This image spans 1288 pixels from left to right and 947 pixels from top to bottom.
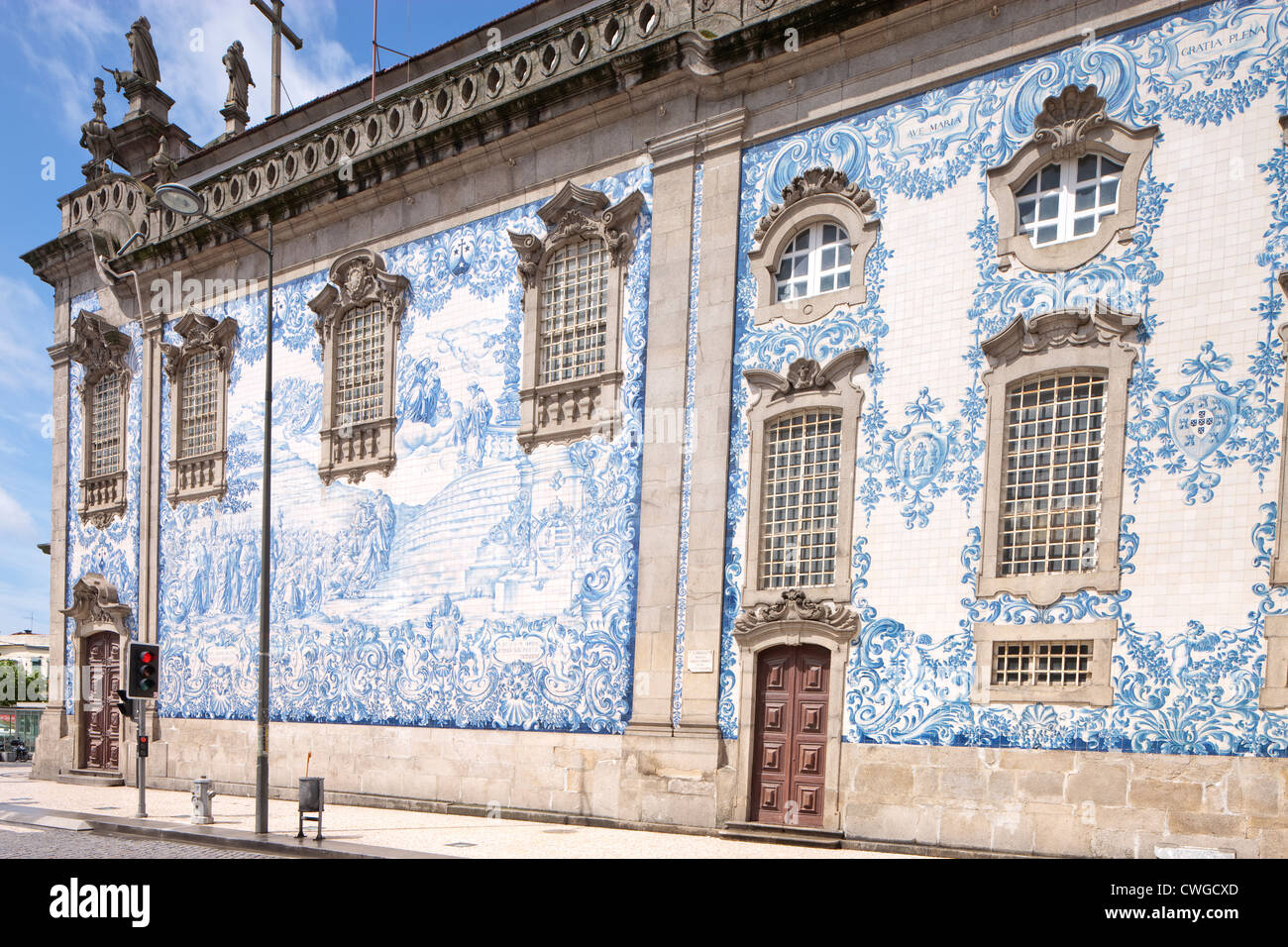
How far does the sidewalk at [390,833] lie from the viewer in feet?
43.0

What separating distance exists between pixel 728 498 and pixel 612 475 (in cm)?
200

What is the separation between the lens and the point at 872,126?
14922mm

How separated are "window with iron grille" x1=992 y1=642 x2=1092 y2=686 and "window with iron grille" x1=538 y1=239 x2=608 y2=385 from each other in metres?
7.21

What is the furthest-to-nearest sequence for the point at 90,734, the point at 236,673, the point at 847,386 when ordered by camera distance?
1. the point at 90,734
2. the point at 236,673
3. the point at 847,386

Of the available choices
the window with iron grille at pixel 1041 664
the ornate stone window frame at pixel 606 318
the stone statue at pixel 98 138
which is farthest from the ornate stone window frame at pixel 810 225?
the stone statue at pixel 98 138

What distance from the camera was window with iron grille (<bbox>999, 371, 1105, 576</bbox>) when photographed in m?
12.8

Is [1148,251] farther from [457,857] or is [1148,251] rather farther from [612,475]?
[457,857]

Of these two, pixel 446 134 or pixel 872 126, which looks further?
pixel 446 134

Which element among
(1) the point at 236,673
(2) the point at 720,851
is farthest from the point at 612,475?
(1) the point at 236,673

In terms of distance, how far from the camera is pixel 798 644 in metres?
14.6

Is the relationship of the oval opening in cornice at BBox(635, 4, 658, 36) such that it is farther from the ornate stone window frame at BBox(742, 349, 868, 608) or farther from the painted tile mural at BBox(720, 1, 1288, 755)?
the ornate stone window frame at BBox(742, 349, 868, 608)

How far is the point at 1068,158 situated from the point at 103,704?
21.8 meters

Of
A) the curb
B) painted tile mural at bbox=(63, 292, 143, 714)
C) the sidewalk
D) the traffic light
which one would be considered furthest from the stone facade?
the curb

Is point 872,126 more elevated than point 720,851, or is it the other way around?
point 872,126
